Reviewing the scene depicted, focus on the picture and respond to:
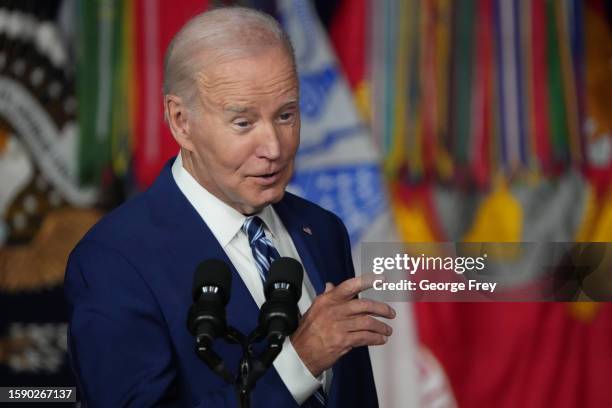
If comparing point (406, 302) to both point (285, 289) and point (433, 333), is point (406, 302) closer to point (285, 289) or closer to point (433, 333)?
point (433, 333)

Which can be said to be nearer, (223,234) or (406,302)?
(223,234)

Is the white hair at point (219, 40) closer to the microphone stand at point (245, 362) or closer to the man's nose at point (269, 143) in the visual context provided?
the man's nose at point (269, 143)

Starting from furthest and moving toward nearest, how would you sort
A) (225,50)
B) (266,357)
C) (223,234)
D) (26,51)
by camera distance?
1. (26,51)
2. (223,234)
3. (225,50)
4. (266,357)

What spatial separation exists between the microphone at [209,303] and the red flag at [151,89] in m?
1.67

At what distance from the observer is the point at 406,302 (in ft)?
10.0

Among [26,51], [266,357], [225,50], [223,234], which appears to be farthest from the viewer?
[26,51]

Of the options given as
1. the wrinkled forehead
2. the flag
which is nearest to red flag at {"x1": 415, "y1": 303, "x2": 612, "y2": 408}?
the flag

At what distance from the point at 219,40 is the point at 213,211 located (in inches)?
12.1

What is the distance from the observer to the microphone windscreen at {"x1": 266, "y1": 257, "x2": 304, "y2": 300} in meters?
1.33

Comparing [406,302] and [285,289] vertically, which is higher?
[406,302]

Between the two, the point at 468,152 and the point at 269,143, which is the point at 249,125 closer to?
the point at 269,143

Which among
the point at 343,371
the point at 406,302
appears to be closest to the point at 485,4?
the point at 406,302

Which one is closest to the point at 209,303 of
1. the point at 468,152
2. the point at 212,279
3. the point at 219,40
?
the point at 212,279

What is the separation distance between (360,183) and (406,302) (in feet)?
1.28
